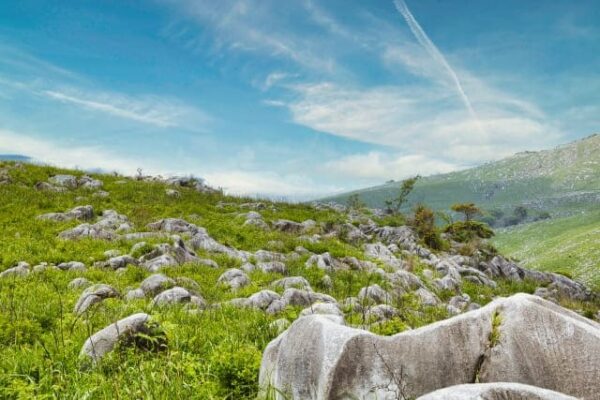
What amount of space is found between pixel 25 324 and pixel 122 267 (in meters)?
7.49

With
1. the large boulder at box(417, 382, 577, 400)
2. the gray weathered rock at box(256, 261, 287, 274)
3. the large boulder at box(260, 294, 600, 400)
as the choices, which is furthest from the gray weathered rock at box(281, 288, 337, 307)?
the large boulder at box(417, 382, 577, 400)

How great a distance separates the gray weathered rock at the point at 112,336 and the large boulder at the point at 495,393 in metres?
4.95

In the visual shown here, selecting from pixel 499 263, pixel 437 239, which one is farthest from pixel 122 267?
pixel 499 263

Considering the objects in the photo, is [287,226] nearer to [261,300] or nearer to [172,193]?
[172,193]

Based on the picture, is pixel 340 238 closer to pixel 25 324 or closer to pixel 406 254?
pixel 406 254

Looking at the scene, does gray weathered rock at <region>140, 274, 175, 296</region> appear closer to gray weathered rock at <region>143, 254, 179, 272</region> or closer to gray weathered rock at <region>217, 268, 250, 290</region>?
gray weathered rock at <region>217, 268, 250, 290</region>

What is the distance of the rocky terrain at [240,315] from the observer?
14.9 feet

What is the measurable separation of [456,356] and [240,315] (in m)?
5.97

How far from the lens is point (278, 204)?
36.8 metres

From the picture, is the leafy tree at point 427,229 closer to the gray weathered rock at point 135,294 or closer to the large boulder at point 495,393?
the gray weathered rock at point 135,294

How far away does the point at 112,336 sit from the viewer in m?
7.04

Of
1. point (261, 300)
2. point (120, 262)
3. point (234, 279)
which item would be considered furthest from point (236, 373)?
point (120, 262)

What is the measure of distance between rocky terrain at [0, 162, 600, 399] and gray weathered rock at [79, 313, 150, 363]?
21mm

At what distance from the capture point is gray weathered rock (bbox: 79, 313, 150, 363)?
679 cm
